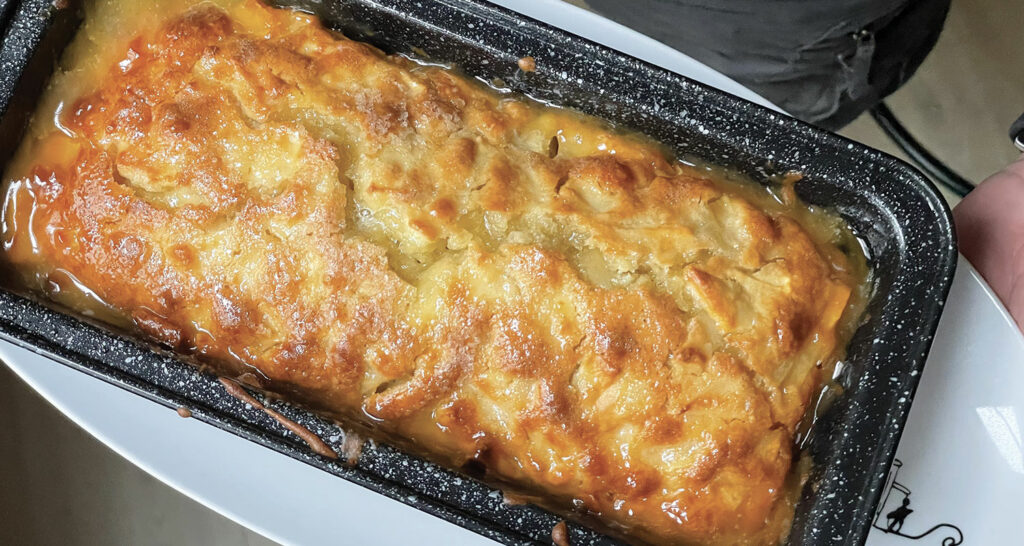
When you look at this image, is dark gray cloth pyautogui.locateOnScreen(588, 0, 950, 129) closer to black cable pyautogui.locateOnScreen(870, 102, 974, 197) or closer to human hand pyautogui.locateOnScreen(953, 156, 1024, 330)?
human hand pyautogui.locateOnScreen(953, 156, 1024, 330)

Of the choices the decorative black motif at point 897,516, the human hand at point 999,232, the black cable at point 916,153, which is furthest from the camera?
the black cable at point 916,153

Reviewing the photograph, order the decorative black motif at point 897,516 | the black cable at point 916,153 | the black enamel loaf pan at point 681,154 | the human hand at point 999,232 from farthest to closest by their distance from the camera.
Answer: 1. the black cable at point 916,153
2. the human hand at point 999,232
3. the decorative black motif at point 897,516
4. the black enamel loaf pan at point 681,154

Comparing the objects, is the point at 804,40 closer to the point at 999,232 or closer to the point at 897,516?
the point at 999,232

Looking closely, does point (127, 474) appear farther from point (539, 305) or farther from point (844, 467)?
point (844, 467)

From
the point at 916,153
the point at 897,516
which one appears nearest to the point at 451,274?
the point at 897,516

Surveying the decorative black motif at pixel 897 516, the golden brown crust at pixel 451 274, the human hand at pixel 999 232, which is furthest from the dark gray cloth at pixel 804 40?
the decorative black motif at pixel 897 516

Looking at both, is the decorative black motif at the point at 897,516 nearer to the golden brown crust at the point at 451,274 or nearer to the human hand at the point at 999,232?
the golden brown crust at the point at 451,274
